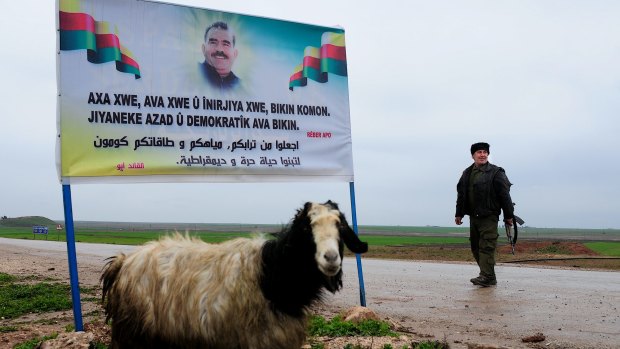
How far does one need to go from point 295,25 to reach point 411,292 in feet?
19.9

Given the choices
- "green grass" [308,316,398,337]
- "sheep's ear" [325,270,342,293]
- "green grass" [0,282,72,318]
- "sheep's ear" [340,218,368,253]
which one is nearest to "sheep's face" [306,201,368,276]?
"sheep's ear" [340,218,368,253]

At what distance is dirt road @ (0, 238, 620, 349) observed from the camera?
23.1 feet

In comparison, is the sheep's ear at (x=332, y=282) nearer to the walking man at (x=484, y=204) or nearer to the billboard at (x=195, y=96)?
the billboard at (x=195, y=96)

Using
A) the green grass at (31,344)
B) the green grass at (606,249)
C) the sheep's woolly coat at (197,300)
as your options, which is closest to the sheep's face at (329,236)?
the sheep's woolly coat at (197,300)

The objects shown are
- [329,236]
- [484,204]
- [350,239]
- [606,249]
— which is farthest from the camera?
[606,249]

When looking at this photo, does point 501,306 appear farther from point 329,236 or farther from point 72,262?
point 72,262

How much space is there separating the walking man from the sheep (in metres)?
7.71

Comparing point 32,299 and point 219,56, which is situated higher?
point 219,56

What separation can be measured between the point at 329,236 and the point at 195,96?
3.99 m

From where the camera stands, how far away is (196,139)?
7281mm

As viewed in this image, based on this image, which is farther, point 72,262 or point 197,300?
point 72,262

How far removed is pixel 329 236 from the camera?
3.93m

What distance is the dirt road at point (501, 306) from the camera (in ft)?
23.1

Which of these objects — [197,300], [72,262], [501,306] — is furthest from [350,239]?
[501,306]
